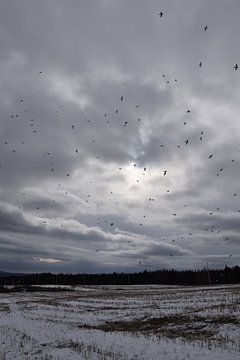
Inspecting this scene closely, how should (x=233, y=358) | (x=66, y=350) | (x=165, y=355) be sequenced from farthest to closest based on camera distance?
(x=66, y=350)
(x=165, y=355)
(x=233, y=358)

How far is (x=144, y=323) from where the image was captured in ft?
87.2

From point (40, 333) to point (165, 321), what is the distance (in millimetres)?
8002

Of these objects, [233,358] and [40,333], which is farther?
[40,333]

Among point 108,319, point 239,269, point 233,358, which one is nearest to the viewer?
point 233,358

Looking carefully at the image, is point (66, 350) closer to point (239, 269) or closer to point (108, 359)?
point (108, 359)

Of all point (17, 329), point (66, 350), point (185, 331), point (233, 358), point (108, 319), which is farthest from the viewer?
point (108, 319)

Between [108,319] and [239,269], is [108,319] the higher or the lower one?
the lower one

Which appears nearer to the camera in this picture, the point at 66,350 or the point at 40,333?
the point at 66,350

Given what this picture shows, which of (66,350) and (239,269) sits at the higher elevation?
(239,269)

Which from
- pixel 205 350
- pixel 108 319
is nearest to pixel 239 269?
pixel 108 319

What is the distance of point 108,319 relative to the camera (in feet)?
101

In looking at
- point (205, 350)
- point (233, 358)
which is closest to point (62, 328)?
point (205, 350)

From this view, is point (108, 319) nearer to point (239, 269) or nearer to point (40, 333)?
point (40, 333)

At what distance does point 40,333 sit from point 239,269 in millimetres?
153692
